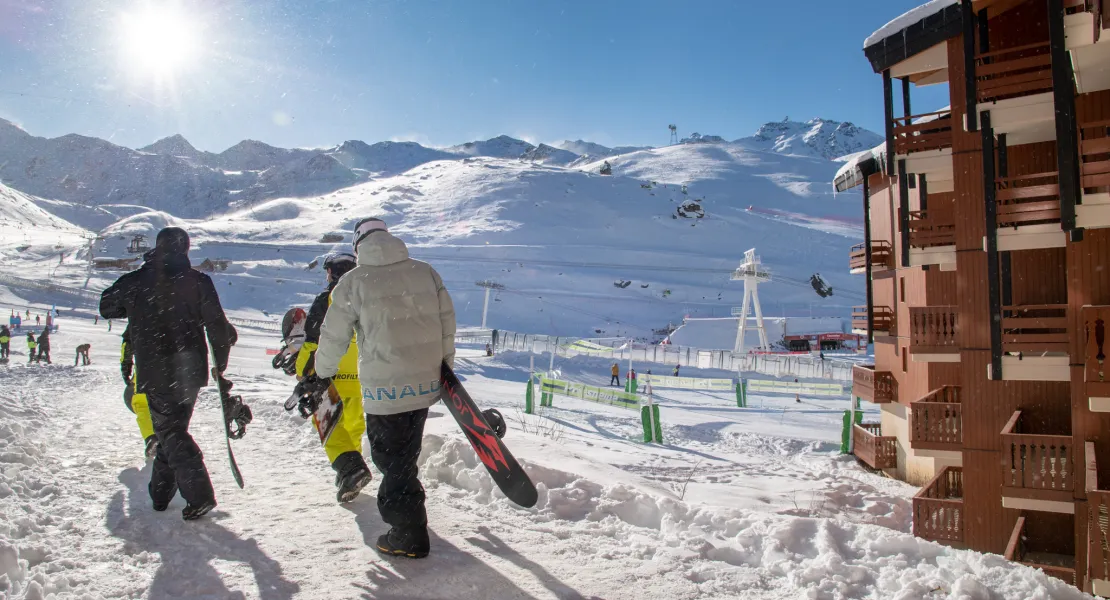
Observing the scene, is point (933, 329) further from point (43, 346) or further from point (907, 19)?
point (43, 346)

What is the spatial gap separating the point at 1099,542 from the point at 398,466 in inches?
313

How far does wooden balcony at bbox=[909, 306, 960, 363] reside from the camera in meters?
→ 10.7

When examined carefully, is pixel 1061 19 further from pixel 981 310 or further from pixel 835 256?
pixel 835 256

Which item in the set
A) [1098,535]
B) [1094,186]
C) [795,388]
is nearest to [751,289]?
[795,388]

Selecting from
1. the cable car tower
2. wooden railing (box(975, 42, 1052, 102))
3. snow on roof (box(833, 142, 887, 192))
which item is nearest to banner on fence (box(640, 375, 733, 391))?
snow on roof (box(833, 142, 887, 192))

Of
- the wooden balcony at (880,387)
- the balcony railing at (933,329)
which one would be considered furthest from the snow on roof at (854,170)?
the balcony railing at (933,329)

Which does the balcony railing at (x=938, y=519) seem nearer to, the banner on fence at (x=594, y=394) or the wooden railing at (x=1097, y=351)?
the wooden railing at (x=1097, y=351)

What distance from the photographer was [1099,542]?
7.12 m

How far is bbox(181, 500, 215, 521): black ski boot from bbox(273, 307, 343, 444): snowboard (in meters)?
0.85

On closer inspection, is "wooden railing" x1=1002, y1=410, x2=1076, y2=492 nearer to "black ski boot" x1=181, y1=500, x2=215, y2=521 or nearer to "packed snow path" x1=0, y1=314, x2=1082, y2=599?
"packed snow path" x1=0, y1=314, x2=1082, y2=599

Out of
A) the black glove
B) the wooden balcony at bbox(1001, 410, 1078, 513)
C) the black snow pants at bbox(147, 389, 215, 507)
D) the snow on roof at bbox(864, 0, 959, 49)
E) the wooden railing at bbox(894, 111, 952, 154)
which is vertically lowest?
the wooden balcony at bbox(1001, 410, 1078, 513)

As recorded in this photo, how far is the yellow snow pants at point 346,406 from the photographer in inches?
196

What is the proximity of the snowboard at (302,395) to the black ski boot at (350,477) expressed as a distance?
0.93 feet

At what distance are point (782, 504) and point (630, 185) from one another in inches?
4132
